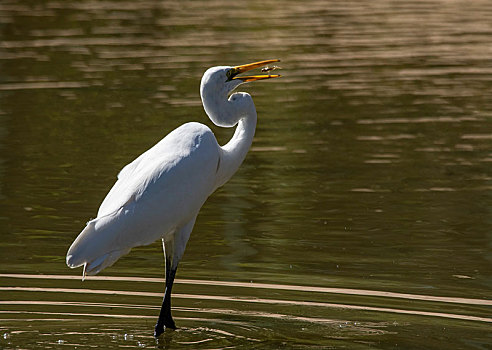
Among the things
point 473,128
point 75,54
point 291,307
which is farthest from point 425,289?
point 75,54

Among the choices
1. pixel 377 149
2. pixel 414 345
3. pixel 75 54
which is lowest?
pixel 414 345

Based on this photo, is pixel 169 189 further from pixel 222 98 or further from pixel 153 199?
pixel 222 98

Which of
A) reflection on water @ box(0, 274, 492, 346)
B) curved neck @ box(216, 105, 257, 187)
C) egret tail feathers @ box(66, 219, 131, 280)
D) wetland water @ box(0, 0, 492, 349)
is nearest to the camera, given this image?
egret tail feathers @ box(66, 219, 131, 280)

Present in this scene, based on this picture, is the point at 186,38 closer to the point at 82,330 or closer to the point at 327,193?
the point at 327,193

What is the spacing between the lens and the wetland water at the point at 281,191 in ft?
25.8

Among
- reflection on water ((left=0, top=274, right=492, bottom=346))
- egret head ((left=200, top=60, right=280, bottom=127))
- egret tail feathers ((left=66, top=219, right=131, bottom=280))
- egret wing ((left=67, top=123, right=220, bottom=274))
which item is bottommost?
reflection on water ((left=0, top=274, right=492, bottom=346))

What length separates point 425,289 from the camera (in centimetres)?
846

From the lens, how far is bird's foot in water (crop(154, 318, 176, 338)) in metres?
7.61

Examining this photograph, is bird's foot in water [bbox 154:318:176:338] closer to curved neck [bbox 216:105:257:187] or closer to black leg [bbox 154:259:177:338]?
black leg [bbox 154:259:177:338]

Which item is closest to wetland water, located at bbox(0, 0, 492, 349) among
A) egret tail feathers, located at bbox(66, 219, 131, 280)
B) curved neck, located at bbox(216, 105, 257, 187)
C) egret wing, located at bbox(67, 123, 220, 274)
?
egret tail feathers, located at bbox(66, 219, 131, 280)

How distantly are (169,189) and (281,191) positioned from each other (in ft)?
15.4

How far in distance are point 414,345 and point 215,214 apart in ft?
14.1

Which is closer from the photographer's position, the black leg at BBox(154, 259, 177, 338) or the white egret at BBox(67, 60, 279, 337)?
the white egret at BBox(67, 60, 279, 337)

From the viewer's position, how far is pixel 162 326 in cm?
765
